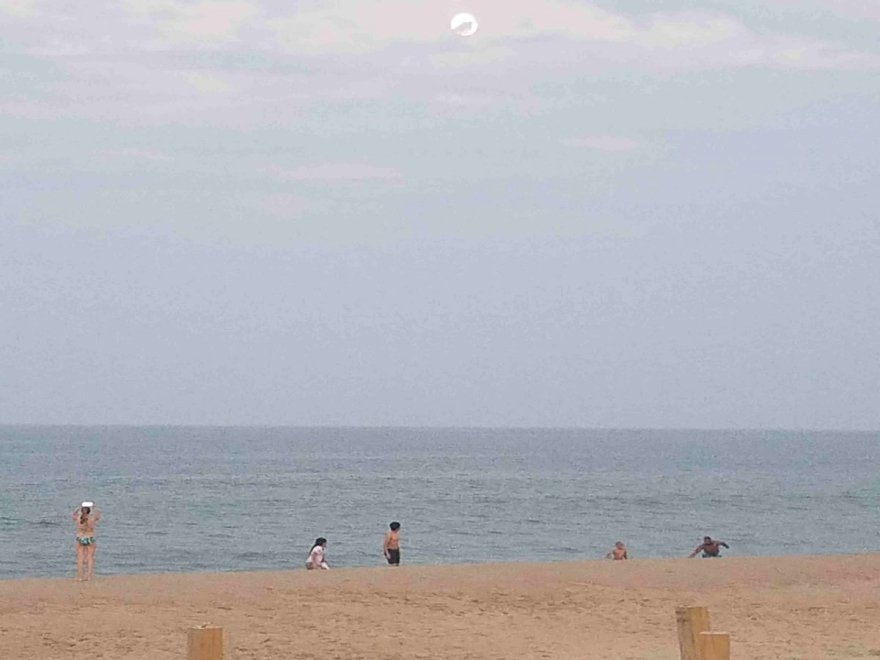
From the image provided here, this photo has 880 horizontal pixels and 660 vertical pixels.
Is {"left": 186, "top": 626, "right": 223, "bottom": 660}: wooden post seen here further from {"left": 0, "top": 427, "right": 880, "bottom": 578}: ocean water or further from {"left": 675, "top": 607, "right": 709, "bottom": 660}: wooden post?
{"left": 0, "top": 427, "right": 880, "bottom": 578}: ocean water

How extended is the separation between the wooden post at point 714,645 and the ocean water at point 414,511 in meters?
34.9

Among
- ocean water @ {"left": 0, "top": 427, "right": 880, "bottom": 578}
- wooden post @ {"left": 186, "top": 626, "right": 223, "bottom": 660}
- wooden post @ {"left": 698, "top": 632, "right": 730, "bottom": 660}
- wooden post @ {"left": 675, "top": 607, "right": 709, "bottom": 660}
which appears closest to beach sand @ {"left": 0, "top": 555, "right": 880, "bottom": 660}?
wooden post @ {"left": 675, "top": 607, "right": 709, "bottom": 660}

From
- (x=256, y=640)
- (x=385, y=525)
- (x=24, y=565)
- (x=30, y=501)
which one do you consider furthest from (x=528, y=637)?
(x=30, y=501)

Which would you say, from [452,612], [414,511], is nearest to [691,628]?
[452,612]

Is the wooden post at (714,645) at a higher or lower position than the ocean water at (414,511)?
higher

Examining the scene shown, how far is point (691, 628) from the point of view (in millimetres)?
7699

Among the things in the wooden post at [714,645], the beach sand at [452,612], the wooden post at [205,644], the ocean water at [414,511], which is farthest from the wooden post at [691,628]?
the ocean water at [414,511]

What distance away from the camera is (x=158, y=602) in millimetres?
17641

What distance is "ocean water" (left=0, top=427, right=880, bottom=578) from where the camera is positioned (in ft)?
154

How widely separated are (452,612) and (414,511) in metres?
49.0

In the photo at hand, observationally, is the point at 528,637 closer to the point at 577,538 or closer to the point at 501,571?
the point at 501,571

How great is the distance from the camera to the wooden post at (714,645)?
24.3ft

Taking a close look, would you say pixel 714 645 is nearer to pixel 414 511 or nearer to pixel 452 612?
pixel 452 612

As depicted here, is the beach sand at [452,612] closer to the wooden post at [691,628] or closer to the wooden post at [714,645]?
the wooden post at [691,628]
